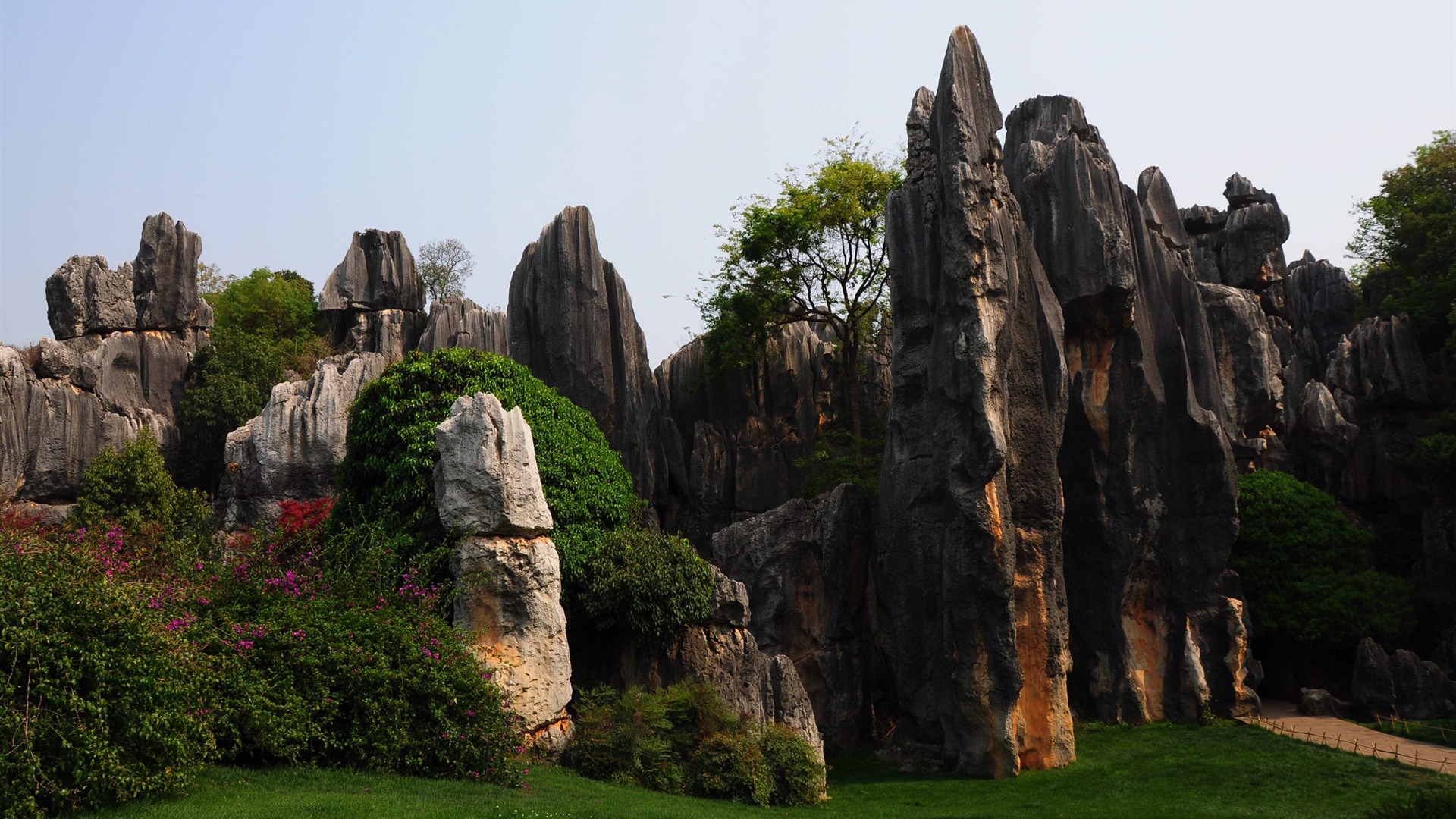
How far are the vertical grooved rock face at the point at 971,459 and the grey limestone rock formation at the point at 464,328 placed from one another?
59.5 ft

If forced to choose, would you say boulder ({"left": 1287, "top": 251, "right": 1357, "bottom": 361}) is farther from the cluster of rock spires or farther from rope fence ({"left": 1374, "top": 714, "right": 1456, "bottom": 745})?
rope fence ({"left": 1374, "top": 714, "right": 1456, "bottom": 745})

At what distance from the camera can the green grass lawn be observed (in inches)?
486

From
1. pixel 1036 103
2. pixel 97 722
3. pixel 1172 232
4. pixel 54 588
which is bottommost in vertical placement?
pixel 97 722

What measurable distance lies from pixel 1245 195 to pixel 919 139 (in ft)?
78.6

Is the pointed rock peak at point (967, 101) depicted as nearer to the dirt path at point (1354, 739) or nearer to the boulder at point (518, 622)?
the boulder at point (518, 622)

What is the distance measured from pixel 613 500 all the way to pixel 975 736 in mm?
8455

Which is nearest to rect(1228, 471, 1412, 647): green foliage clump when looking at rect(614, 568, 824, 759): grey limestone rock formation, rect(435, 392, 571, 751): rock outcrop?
rect(614, 568, 824, 759): grey limestone rock formation

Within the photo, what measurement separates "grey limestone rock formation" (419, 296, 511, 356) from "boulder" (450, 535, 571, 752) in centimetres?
2098

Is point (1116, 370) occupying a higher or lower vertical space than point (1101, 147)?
lower

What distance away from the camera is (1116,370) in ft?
88.2

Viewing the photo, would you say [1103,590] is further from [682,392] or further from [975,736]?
[682,392]

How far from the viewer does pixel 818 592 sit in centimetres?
2558

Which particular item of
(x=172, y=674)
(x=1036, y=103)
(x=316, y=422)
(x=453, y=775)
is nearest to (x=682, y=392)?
(x=316, y=422)

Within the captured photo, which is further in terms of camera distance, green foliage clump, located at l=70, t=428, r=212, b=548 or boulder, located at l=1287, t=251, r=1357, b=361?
boulder, located at l=1287, t=251, r=1357, b=361
